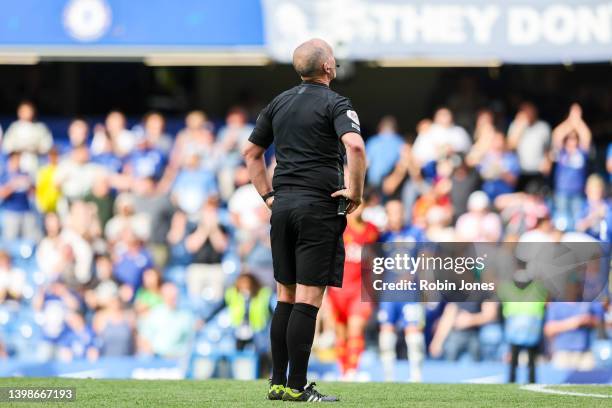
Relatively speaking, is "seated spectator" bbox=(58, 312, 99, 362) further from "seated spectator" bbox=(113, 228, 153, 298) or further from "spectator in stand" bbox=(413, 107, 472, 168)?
"spectator in stand" bbox=(413, 107, 472, 168)

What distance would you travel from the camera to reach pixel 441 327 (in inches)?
526

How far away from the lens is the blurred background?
44.3ft

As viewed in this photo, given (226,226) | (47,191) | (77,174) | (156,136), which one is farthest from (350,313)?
(47,191)

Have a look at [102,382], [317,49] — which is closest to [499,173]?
[102,382]

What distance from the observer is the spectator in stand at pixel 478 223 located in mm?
14062

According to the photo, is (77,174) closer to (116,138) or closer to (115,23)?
(116,138)

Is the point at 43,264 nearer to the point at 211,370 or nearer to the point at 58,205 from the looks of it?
the point at 58,205

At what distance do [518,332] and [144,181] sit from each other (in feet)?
16.3

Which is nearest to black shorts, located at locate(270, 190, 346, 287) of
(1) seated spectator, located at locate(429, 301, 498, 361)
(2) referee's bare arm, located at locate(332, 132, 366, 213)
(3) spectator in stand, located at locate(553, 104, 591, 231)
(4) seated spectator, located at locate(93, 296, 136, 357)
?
(2) referee's bare arm, located at locate(332, 132, 366, 213)

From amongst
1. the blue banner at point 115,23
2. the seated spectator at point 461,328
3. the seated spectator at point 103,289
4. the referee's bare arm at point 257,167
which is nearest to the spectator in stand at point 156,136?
the blue banner at point 115,23

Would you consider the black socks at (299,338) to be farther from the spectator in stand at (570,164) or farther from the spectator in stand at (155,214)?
the spectator in stand at (155,214)

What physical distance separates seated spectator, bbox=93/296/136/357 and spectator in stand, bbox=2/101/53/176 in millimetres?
2485

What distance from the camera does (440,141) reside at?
50.1 ft

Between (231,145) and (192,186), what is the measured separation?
27.3 inches
